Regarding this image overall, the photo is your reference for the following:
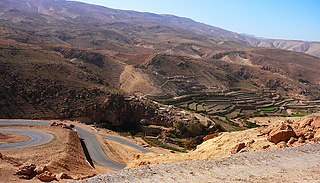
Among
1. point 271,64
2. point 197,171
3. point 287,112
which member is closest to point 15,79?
point 197,171

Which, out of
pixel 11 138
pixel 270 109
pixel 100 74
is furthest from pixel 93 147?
pixel 270 109

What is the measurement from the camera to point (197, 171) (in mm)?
12922

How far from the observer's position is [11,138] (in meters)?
30.3

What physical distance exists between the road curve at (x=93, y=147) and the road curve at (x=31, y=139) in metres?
3.59

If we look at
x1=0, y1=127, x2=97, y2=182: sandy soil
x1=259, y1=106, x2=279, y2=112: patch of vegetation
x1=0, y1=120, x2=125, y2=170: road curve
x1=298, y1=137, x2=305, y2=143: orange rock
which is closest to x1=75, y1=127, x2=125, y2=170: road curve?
x1=0, y1=120, x2=125, y2=170: road curve

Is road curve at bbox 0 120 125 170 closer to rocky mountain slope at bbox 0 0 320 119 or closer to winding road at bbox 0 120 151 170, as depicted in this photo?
winding road at bbox 0 120 151 170

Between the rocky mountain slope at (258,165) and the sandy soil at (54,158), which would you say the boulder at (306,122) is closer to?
the rocky mountain slope at (258,165)

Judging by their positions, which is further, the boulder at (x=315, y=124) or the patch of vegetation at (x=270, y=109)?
the patch of vegetation at (x=270, y=109)

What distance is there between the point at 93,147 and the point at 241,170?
22.4m

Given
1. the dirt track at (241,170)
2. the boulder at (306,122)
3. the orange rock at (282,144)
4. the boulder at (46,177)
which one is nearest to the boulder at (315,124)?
the boulder at (306,122)

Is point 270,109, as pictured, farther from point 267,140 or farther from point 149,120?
point 267,140

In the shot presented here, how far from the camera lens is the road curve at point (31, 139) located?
27.6m

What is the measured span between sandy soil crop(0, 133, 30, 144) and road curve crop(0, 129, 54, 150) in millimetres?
569

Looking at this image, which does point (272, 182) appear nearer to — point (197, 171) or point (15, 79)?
point (197, 171)
